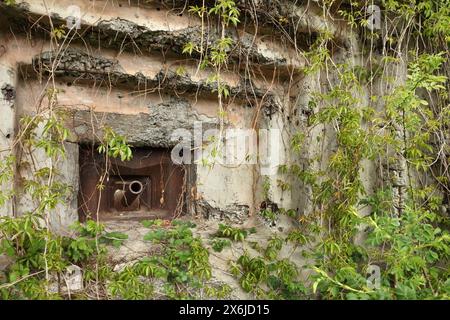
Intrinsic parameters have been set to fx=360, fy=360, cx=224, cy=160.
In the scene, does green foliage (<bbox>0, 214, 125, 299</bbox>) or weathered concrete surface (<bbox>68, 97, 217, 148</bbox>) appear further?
weathered concrete surface (<bbox>68, 97, 217, 148</bbox>)

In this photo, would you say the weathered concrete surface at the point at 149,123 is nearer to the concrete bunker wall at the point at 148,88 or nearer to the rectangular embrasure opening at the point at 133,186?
the concrete bunker wall at the point at 148,88

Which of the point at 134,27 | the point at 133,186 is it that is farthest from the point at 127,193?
the point at 134,27

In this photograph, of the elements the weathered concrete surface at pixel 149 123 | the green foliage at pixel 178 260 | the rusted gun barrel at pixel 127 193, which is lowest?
the green foliage at pixel 178 260

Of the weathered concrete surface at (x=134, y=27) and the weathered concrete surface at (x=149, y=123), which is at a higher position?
the weathered concrete surface at (x=134, y=27)

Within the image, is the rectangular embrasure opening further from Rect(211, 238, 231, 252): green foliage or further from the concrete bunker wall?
Rect(211, 238, 231, 252): green foliage

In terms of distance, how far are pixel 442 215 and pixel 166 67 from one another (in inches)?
92.6

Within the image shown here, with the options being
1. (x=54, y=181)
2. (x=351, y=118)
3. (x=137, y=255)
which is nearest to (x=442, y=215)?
(x=351, y=118)

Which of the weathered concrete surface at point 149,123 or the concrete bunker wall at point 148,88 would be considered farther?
the weathered concrete surface at point 149,123

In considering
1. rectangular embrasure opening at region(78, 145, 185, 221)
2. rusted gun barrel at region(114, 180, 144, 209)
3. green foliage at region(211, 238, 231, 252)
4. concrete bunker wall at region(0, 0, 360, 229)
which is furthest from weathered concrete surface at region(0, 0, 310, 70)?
green foliage at region(211, 238, 231, 252)

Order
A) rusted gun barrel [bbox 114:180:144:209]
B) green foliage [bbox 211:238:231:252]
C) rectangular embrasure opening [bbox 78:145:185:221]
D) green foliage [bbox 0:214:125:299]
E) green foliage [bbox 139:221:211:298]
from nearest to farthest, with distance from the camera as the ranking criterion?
1. green foliage [bbox 0:214:125:299]
2. green foliage [bbox 139:221:211:298]
3. green foliage [bbox 211:238:231:252]
4. rectangular embrasure opening [bbox 78:145:185:221]
5. rusted gun barrel [bbox 114:180:144:209]

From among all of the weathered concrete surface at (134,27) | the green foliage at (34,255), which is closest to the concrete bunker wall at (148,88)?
the weathered concrete surface at (134,27)

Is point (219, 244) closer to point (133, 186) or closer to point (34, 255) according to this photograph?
point (133, 186)
